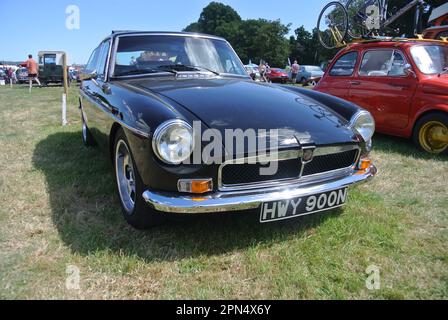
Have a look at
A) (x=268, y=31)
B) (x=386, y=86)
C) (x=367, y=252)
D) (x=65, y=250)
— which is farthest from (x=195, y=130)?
(x=268, y=31)

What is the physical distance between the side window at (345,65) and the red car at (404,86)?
2 centimetres

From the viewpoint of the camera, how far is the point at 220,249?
242 cm

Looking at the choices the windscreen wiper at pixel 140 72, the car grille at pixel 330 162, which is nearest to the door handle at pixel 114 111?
the windscreen wiper at pixel 140 72

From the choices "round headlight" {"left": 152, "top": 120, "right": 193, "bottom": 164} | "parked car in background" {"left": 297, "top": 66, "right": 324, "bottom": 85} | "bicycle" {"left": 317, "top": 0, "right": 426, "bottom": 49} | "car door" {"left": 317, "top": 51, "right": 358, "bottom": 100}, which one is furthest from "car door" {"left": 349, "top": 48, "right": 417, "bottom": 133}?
"parked car in background" {"left": 297, "top": 66, "right": 324, "bottom": 85}

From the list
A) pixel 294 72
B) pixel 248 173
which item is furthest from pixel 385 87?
pixel 294 72

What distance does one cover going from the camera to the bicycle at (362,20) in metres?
6.79

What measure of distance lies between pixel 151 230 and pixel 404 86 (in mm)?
4052

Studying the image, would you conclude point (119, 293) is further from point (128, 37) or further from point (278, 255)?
point (128, 37)

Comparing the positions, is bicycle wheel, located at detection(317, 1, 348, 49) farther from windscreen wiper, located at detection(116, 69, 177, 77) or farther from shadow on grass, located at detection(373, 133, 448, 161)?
windscreen wiper, located at detection(116, 69, 177, 77)

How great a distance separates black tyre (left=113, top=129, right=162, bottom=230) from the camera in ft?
7.89

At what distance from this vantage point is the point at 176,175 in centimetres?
215

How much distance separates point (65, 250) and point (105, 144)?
3.62ft

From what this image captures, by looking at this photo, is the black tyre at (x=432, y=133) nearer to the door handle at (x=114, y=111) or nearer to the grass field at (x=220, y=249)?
the grass field at (x=220, y=249)

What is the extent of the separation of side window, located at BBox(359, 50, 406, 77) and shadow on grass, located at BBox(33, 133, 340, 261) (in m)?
3.16
